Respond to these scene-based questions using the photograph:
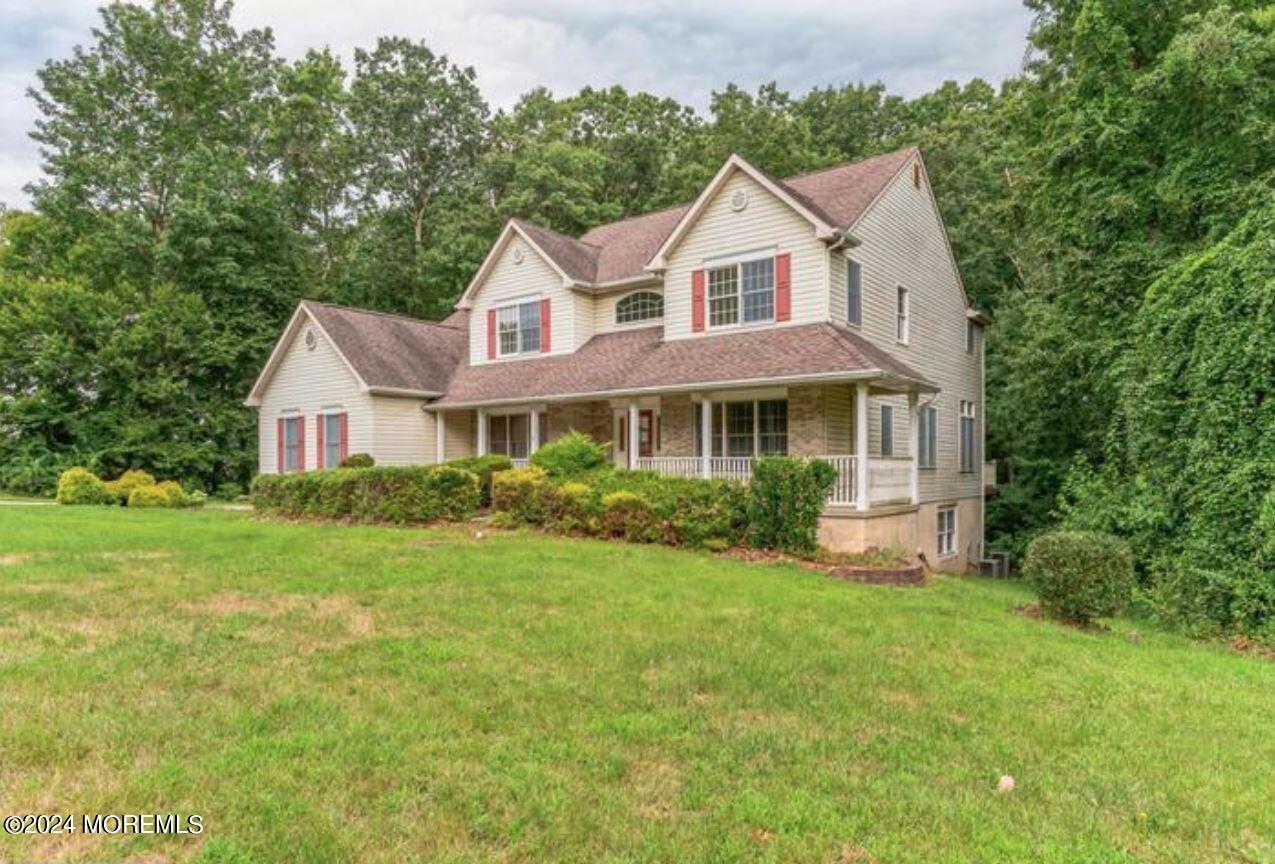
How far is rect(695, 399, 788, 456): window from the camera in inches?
621

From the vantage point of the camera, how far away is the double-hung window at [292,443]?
853 inches

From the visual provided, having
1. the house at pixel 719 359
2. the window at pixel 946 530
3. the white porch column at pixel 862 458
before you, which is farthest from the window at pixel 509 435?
the window at pixel 946 530

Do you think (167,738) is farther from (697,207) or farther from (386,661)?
(697,207)

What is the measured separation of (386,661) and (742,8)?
48.4ft

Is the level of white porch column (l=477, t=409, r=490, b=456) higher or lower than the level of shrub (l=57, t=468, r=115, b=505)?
higher

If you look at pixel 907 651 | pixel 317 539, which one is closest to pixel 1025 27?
pixel 907 651

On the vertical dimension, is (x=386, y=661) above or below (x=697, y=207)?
below

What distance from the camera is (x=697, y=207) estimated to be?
1617 cm

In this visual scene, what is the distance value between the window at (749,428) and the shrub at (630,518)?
129 inches

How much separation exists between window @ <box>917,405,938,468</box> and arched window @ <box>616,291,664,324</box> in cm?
748

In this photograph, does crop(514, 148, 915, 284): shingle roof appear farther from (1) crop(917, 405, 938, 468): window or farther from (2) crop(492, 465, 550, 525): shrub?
(2) crop(492, 465, 550, 525): shrub

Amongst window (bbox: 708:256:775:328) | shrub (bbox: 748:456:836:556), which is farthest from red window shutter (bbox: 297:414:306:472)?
shrub (bbox: 748:456:836:556)

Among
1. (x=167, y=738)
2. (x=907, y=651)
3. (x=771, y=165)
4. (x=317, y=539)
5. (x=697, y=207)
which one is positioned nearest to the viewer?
(x=167, y=738)

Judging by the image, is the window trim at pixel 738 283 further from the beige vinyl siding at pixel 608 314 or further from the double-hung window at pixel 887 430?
the double-hung window at pixel 887 430
